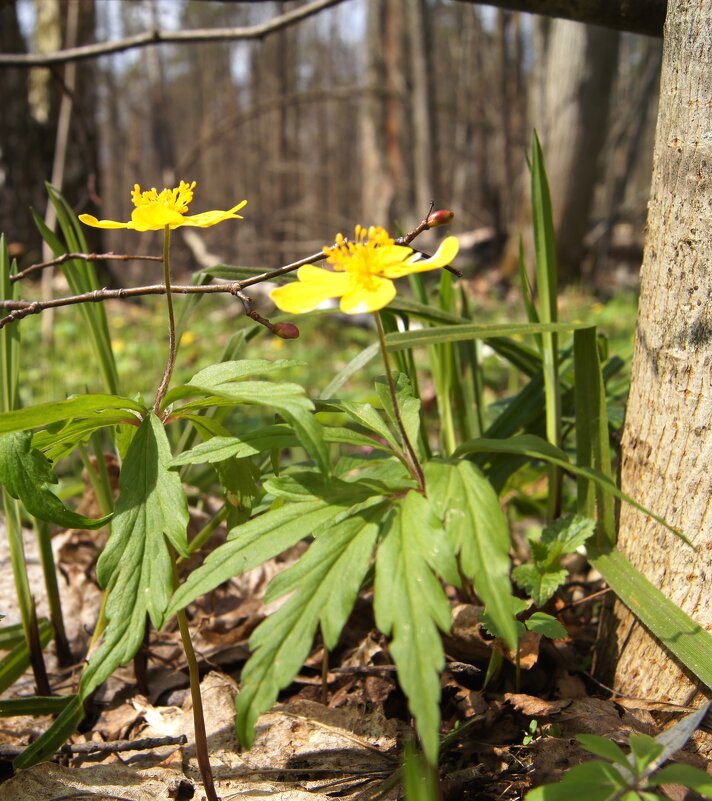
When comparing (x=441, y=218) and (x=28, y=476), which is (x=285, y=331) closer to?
(x=441, y=218)

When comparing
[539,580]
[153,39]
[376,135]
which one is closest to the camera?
[539,580]

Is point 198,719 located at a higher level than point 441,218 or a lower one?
lower

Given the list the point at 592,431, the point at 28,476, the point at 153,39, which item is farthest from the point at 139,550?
the point at 153,39

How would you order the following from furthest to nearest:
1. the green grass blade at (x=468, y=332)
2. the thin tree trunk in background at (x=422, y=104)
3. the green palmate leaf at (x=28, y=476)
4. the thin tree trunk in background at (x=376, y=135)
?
the thin tree trunk in background at (x=376, y=135) < the thin tree trunk in background at (x=422, y=104) < the green grass blade at (x=468, y=332) < the green palmate leaf at (x=28, y=476)

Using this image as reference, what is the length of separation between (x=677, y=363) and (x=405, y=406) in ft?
1.61

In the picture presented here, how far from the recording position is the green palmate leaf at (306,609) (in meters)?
0.81

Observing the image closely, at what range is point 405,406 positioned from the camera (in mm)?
1068

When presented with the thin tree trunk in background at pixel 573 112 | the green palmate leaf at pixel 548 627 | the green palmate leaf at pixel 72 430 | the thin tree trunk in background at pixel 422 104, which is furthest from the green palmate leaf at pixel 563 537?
the thin tree trunk in background at pixel 422 104

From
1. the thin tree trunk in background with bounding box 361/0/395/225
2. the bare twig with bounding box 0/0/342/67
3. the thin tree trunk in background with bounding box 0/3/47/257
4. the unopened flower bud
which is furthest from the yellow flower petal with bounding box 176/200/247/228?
the thin tree trunk in background with bounding box 361/0/395/225

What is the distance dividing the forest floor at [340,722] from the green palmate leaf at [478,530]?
43cm

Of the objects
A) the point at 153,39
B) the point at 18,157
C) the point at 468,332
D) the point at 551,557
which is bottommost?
the point at 551,557

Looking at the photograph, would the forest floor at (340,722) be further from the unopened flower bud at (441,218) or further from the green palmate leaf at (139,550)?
the unopened flower bud at (441,218)

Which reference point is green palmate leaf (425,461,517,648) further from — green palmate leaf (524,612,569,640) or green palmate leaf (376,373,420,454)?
green palmate leaf (524,612,569,640)

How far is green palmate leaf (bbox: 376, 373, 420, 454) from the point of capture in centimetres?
104
